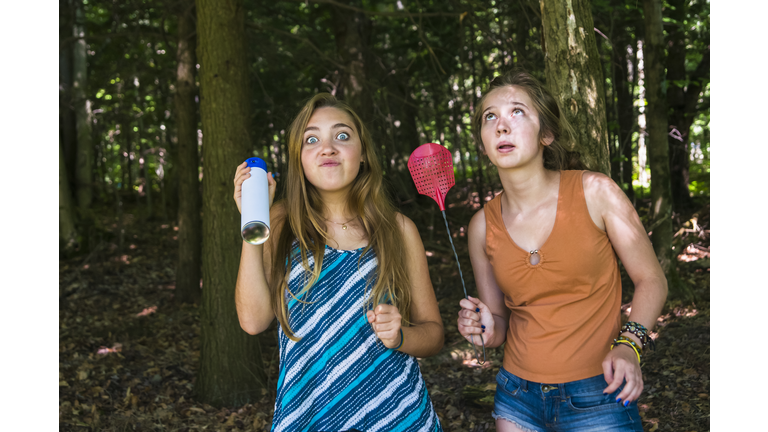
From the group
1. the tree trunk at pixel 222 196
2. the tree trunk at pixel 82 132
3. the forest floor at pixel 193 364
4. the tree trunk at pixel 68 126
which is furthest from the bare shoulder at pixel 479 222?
the tree trunk at pixel 68 126

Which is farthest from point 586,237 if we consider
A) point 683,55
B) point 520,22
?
point 683,55

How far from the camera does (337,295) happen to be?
1940 mm

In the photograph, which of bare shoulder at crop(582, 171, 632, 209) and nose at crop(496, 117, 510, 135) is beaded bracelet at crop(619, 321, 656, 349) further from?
nose at crop(496, 117, 510, 135)

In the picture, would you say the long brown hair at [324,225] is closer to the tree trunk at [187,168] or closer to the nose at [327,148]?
the nose at [327,148]

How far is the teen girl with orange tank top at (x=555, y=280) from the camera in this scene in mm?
1815

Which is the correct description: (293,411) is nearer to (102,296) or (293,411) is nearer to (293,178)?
(293,178)

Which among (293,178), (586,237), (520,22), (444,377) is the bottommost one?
(444,377)

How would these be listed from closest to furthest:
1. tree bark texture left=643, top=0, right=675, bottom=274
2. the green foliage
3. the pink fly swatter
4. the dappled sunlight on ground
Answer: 1. the pink fly swatter
2. tree bark texture left=643, top=0, right=675, bottom=274
3. the green foliage
4. the dappled sunlight on ground

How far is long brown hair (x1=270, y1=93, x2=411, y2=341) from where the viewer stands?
6.38 feet

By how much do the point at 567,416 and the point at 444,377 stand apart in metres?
3.23

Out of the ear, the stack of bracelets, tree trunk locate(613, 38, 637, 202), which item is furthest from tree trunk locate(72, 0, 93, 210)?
the stack of bracelets

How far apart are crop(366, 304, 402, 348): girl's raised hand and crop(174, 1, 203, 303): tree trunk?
18.6ft

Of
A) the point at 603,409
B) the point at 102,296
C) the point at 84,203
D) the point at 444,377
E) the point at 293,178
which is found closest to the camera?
the point at 603,409

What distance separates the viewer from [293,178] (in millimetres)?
2084
